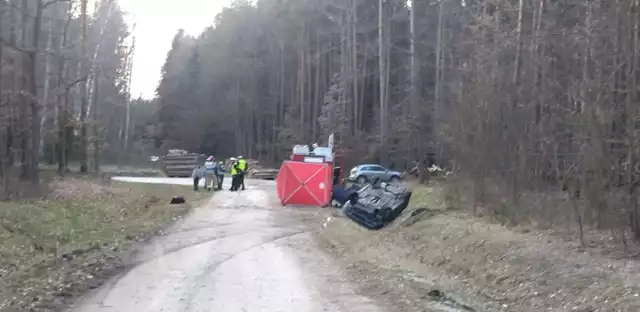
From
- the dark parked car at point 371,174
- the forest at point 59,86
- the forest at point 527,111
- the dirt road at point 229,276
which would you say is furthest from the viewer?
the dark parked car at point 371,174

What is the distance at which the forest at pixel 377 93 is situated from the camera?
A: 39.2ft

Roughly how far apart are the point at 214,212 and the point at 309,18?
4319cm

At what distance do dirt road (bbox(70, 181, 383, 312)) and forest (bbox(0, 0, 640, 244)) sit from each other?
14.2 ft

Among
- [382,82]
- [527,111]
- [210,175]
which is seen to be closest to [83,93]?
[210,175]

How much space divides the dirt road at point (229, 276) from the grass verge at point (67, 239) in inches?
20.3

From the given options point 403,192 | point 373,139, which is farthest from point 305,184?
point 373,139

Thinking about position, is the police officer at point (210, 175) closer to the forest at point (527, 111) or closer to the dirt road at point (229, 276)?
the forest at point (527, 111)

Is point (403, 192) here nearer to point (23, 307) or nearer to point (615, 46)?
point (615, 46)

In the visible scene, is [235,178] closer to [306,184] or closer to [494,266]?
[306,184]

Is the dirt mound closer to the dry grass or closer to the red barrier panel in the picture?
the red barrier panel

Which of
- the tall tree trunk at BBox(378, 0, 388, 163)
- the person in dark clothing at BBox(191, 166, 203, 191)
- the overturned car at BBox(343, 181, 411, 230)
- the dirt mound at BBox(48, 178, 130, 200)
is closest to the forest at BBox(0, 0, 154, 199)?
the dirt mound at BBox(48, 178, 130, 200)

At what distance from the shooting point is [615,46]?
462 inches

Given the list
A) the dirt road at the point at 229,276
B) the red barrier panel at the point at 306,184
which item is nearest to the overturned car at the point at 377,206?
the dirt road at the point at 229,276

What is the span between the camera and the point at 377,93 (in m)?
63.9
